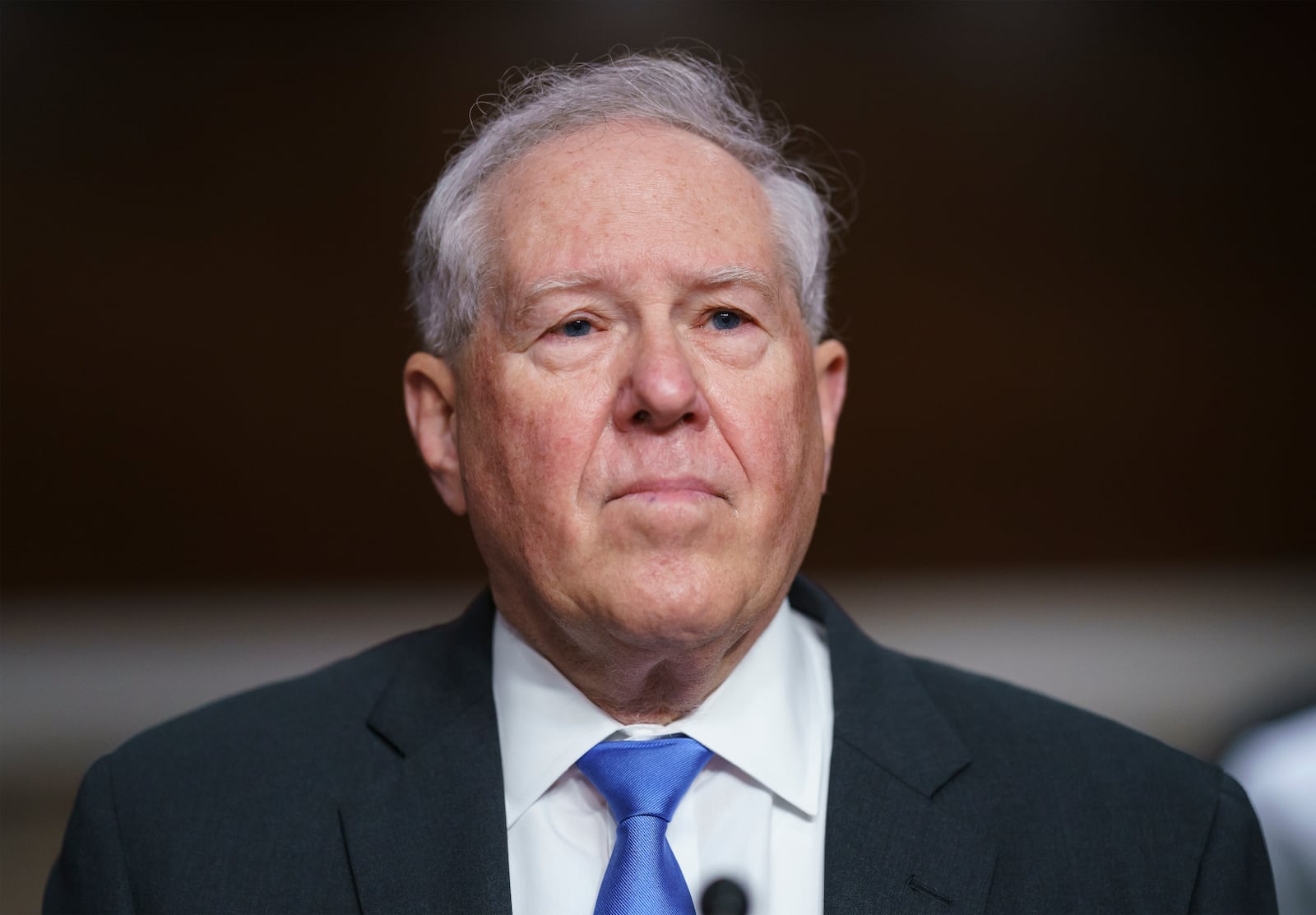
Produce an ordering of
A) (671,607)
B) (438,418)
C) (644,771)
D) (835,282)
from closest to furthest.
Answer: (671,607) < (644,771) < (438,418) < (835,282)

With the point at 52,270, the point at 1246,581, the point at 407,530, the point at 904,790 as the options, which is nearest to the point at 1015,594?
the point at 1246,581

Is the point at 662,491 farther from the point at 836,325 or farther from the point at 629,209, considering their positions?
the point at 836,325

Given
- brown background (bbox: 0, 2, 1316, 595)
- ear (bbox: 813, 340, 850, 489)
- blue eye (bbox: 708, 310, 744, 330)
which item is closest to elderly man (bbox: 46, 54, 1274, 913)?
blue eye (bbox: 708, 310, 744, 330)

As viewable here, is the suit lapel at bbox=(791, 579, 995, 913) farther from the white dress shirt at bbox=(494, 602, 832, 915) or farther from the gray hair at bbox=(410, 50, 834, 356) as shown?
the gray hair at bbox=(410, 50, 834, 356)

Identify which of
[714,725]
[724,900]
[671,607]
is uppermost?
[671,607]

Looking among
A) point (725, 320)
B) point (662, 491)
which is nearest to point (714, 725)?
point (662, 491)

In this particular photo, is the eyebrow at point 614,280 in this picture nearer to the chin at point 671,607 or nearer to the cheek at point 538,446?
the cheek at point 538,446

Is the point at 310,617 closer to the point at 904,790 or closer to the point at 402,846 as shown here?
Result: the point at 402,846

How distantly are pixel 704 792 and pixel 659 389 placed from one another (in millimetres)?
597

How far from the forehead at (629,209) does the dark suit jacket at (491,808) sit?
641 mm

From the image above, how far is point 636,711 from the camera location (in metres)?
1.83

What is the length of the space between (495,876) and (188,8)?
279 centimetres

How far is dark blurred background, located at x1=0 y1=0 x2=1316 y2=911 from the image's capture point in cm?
361

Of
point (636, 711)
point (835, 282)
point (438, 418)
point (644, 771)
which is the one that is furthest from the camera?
point (835, 282)
